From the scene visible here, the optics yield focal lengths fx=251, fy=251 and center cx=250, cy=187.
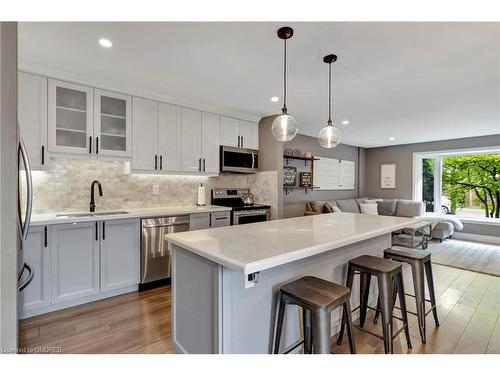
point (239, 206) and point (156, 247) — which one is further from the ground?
point (239, 206)

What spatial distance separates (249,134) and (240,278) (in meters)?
3.12

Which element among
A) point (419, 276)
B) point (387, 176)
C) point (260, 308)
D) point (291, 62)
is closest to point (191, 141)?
point (291, 62)

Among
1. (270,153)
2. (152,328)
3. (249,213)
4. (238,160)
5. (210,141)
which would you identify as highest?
(210,141)

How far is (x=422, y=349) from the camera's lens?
6.19ft

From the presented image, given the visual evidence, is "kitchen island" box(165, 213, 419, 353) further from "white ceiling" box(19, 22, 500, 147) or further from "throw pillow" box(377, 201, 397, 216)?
"throw pillow" box(377, 201, 397, 216)

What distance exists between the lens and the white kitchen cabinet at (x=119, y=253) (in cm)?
266

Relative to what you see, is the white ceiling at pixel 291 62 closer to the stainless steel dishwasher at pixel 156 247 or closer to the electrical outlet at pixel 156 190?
the electrical outlet at pixel 156 190

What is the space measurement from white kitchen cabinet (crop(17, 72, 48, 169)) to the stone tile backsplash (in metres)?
0.19

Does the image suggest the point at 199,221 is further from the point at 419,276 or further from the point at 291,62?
the point at 419,276

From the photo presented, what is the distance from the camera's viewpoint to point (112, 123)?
2926 millimetres

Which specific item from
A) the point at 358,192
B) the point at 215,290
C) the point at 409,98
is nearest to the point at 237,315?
the point at 215,290

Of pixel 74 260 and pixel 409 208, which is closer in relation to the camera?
pixel 74 260
